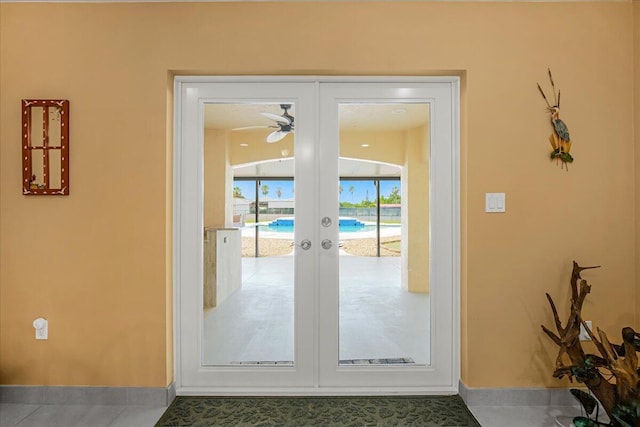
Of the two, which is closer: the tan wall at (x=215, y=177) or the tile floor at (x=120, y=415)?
the tile floor at (x=120, y=415)

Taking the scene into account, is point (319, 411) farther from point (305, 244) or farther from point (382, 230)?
point (382, 230)

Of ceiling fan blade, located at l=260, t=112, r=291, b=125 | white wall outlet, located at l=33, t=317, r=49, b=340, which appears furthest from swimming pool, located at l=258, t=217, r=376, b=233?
white wall outlet, located at l=33, t=317, r=49, b=340

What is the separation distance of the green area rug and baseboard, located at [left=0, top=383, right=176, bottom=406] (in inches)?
7.1

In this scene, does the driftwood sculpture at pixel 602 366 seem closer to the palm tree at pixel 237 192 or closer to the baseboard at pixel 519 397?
the baseboard at pixel 519 397

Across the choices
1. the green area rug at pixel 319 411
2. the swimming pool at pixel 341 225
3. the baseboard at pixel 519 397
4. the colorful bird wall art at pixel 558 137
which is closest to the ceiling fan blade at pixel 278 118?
the swimming pool at pixel 341 225

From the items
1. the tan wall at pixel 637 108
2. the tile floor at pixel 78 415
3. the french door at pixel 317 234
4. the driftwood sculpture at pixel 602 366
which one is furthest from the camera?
the french door at pixel 317 234

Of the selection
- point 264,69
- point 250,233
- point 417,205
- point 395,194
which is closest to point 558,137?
point 417,205

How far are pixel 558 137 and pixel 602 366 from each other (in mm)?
1352

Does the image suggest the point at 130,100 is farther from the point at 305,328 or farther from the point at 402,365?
the point at 402,365

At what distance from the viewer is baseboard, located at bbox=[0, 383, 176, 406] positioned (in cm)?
244

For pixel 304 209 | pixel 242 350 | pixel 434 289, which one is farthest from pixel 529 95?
pixel 242 350

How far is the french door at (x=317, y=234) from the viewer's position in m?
2.57

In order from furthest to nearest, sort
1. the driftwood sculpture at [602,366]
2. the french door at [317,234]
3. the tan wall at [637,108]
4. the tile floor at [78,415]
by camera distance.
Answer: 1. the french door at [317,234]
2. the tan wall at [637,108]
3. the tile floor at [78,415]
4. the driftwood sculpture at [602,366]

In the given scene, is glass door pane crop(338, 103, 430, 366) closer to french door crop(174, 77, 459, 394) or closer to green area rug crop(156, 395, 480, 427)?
french door crop(174, 77, 459, 394)
